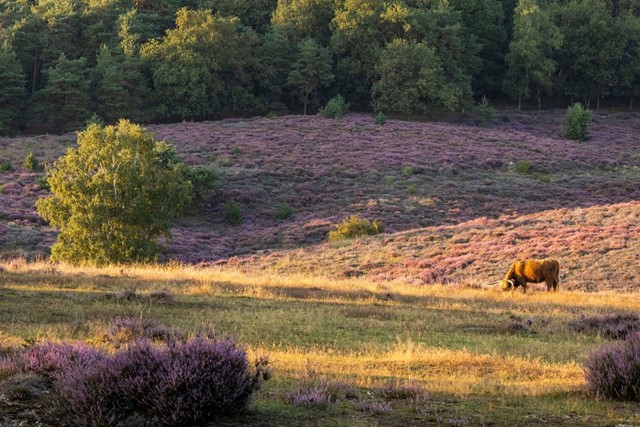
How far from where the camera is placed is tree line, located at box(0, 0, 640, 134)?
86.8 meters

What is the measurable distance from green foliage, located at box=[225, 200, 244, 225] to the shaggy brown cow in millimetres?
27704

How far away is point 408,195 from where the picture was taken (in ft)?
187

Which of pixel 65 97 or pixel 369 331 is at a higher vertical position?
pixel 65 97

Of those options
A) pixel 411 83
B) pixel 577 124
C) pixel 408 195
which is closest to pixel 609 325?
pixel 408 195

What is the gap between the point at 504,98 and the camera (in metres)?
116

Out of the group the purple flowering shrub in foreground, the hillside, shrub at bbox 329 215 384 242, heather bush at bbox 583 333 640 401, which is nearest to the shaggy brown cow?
the hillside

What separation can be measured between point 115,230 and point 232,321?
19811 mm

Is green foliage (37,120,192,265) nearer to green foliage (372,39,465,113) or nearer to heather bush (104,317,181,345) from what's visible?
heather bush (104,317,181,345)

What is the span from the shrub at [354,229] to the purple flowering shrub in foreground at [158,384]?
124 ft

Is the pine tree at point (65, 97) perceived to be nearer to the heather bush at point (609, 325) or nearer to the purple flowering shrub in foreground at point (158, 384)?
the heather bush at point (609, 325)

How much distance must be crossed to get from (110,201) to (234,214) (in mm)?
18409

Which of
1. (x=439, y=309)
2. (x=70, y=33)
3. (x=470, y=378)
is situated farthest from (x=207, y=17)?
(x=470, y=378)

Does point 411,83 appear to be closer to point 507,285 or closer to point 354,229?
point 354,229

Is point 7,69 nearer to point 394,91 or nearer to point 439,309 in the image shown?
point 394,91
